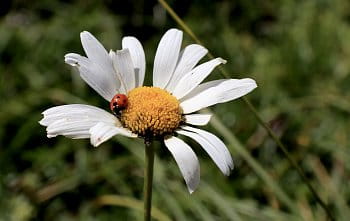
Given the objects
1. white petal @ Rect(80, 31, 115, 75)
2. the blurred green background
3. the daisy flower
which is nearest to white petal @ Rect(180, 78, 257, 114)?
the daisy flower

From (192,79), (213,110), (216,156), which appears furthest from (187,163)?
(213,110)

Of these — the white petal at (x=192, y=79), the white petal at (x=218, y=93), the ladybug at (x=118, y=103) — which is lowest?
the white petal at (x=218, y=93)

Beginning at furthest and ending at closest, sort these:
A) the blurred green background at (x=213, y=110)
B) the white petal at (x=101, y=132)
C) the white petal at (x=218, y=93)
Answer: the blurred green background at (x=213, y=110)
the white petal at (x=218, y=93)
the white petal at (x=101, y=132)

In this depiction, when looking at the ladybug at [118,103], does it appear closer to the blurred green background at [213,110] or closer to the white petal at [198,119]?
the white petal at [198,119]

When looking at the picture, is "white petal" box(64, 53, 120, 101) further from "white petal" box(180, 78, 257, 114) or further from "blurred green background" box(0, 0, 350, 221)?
"blurred green background" box(0, 0, 350, 221)

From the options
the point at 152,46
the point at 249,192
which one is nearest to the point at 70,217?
the point at 249,192

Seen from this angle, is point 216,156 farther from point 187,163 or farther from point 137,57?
point 137,57

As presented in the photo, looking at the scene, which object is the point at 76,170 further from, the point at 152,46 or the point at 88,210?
the point at 152,46

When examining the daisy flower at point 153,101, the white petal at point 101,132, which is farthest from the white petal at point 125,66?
the white petal at point 101,132
